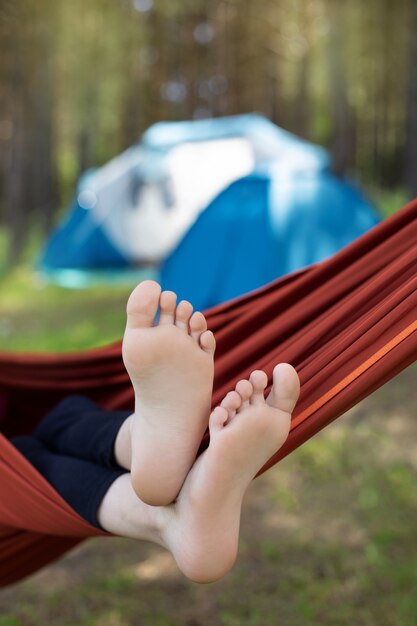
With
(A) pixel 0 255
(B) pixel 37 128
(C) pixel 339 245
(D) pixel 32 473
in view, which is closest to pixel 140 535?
(D) pixel 32 473

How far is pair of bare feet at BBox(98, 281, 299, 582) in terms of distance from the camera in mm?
1097

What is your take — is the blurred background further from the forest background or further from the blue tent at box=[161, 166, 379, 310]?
the blue tent at box=[161, 166, 379, 310]

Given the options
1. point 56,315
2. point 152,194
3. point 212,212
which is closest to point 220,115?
point 152,194

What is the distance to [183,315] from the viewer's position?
1156mm

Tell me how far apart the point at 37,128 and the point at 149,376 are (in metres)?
10.8

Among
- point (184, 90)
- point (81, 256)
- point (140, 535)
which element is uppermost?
point (140, 535)

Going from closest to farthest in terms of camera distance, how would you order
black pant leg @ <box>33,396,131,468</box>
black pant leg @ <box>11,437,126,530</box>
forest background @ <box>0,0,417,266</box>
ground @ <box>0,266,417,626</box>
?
black pant leg @ <box>11,437,126,530</box>, black pant leg @ <box>33,396,131,468</box>, ground @ <box>0,266,417,626</box>, forest background @ <box>0,0,417,266</box>

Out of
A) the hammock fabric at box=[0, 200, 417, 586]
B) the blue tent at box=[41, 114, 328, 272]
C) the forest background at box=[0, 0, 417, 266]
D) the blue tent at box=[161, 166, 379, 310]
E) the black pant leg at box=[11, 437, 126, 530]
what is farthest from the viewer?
the forest background at box=[0, 0, 417, 266]

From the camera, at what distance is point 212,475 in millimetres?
1093

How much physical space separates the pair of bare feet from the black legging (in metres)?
0.19

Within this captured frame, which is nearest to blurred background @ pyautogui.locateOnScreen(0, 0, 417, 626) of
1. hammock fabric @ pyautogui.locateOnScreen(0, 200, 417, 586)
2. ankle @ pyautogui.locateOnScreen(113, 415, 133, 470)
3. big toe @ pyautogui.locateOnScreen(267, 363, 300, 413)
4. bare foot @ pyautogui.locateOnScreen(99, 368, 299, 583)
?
hammock fabric @ pyautogui.locateOnScreen(0, 200, 417, 586)

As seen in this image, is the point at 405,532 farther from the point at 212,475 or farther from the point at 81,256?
the point at 81,256

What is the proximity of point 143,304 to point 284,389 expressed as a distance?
221mm

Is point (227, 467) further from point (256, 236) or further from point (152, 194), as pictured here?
point (152, 194)
